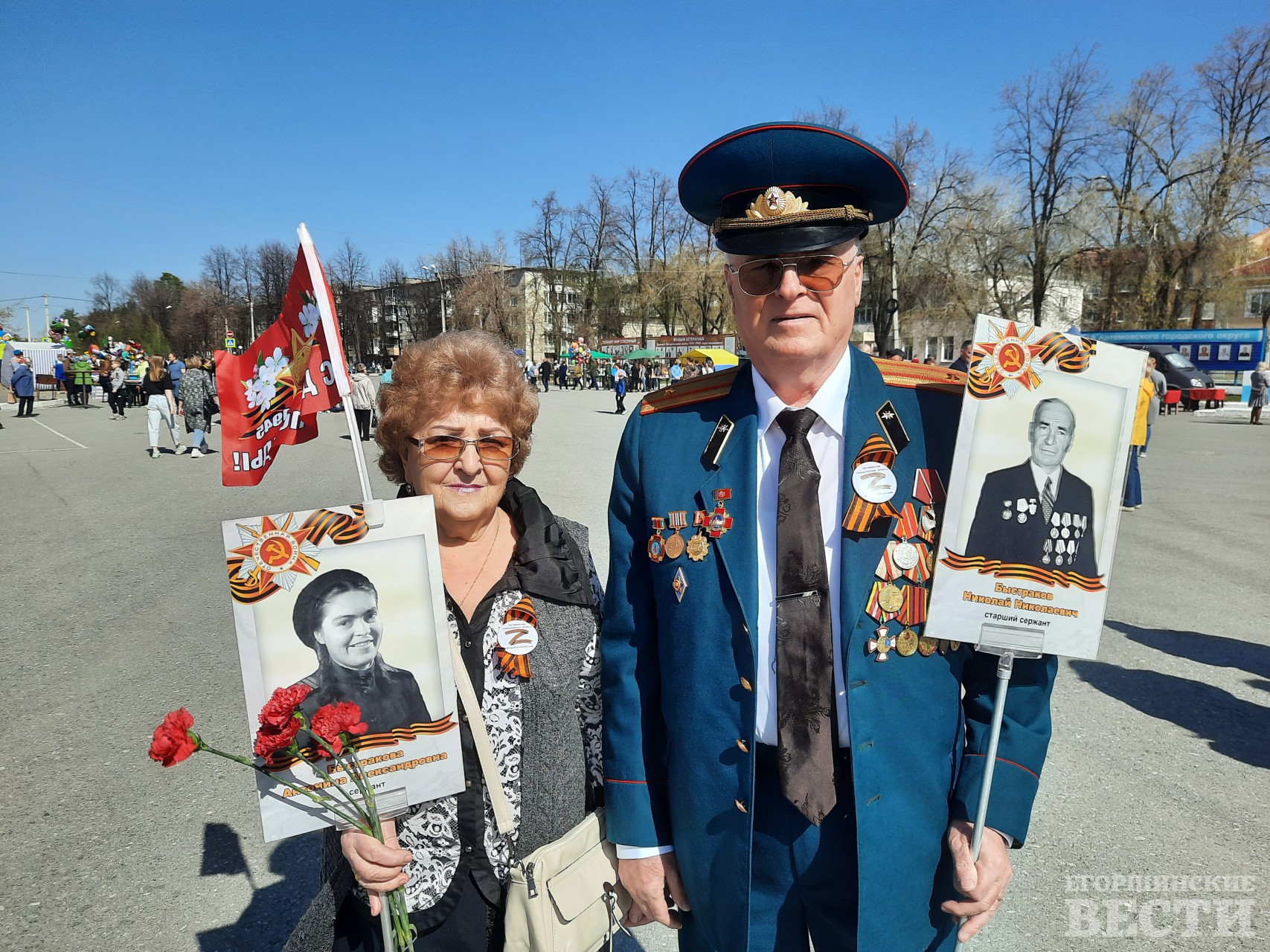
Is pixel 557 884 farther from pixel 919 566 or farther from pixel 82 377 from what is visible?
pixel 82 377

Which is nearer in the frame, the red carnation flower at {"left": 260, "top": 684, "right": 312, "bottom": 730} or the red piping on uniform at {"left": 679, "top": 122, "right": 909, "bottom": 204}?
the red carnation flower at {"left": 260, "top": 684, "right": 312, "bottom": 730}

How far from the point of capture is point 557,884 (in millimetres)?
1903

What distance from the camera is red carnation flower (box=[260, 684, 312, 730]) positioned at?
158 centimetres

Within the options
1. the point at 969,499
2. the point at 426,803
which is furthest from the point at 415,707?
the point at 969,499

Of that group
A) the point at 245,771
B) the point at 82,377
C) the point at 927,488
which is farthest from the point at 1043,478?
the point at 82,377

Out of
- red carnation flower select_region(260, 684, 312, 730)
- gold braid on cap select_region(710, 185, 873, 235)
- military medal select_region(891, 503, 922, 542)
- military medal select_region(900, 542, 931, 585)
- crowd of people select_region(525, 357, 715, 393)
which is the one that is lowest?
crowd of people select_region(525, 357, 715, 393)

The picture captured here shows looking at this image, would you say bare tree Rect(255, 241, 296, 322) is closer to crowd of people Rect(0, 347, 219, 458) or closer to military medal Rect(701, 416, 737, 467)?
crowd of people Rect(0, 347, 219, 458)

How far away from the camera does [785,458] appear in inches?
71.0

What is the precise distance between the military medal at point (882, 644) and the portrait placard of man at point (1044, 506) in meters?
0.28

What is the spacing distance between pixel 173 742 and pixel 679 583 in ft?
3.55

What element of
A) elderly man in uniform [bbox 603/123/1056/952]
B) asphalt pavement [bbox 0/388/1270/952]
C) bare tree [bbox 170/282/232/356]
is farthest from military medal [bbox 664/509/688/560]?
bare tree [bbox 170/282/232/356]

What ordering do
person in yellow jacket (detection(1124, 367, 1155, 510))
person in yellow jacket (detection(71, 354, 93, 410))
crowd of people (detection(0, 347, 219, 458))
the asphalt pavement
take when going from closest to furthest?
the asphalt pavement < person in yellow jacket (detection(1124, 367, 1155, 510)) < crowd of people (detection(0, 347, 219, 458)) < person in yellow jacket (detection(71, 354, 93, 410))

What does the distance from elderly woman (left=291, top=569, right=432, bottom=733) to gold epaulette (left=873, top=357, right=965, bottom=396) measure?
1.31 m

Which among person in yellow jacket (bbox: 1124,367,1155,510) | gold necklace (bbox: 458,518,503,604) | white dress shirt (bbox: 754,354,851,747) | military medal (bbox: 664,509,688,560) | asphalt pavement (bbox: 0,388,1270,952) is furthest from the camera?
person in yellow jacket (bbox: 1124,367,1155,510)
